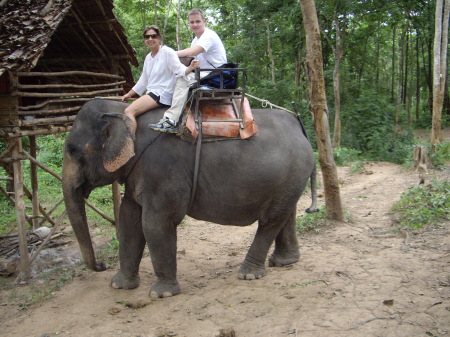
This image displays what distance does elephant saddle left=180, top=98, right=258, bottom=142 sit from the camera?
15.0 feet

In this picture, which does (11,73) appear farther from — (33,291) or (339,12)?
(339,12)

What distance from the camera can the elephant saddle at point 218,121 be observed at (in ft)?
15.0

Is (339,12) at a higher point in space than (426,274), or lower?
higher

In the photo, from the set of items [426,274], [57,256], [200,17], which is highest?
[200,17]

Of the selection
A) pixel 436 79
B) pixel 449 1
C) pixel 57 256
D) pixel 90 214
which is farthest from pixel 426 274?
pixel 449 1

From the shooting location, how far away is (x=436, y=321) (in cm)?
362

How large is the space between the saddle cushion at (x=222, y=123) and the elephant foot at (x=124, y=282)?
194cm

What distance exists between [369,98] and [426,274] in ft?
41.3

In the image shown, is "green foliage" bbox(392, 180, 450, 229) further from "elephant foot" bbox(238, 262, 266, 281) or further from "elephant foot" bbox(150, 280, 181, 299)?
"elephant foot" bbox(150, 280, 181, 299)

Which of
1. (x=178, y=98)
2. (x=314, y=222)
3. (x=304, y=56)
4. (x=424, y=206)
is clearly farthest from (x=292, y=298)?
(x=304, y=56)

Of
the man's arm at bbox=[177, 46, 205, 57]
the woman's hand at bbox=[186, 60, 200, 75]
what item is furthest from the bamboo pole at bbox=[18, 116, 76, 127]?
the woman's hand at bbox=[186, 60, 200, 75]

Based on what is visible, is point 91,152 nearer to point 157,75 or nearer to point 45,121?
point 157,75

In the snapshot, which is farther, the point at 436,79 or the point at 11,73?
the point at 436,79

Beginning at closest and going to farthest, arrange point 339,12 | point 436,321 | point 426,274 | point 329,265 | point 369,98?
point 436,321 → point 426,274 → point 329,265 → point 339,12 → point 369,98
